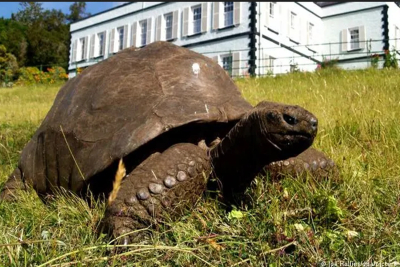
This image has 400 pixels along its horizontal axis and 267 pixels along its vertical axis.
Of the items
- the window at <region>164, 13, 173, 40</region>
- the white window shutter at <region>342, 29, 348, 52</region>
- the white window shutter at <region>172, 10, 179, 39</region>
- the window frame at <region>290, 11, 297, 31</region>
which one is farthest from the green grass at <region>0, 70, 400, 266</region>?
the window at <region>164, 13, 173, 40</region>

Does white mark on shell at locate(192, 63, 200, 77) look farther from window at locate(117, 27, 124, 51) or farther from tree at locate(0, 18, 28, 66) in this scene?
tree at locate(0, 18, 28, 66)

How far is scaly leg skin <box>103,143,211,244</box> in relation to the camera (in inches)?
72.6

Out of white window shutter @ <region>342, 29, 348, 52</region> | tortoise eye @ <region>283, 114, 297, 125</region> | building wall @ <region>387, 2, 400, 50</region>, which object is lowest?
tortoise eye @ <region>283, 114, 297, 125</region>

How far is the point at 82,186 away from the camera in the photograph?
2262 mm

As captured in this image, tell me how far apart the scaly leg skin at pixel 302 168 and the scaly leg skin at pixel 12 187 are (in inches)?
64.1

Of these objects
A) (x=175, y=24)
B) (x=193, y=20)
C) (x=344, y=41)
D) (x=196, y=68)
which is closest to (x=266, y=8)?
(x=193, y=20)

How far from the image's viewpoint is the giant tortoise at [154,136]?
1.83 m

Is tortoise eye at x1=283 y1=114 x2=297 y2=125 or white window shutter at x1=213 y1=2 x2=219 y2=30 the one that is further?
white window shutter at x1=213 y1=2 x2=219 y2=30

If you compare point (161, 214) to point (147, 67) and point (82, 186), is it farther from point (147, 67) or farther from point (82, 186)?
point (147, 67)

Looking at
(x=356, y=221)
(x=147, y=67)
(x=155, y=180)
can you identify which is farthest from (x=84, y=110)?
(x=356, y=221)

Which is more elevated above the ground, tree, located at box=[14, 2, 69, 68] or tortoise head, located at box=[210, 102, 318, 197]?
tree, located at box=[14, 2, 69, 68]

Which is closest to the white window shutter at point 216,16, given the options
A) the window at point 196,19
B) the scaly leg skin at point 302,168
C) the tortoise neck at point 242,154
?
the window at point 196,19

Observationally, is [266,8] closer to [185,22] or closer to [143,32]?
[185,22]

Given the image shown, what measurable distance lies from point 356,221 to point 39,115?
561 cm
